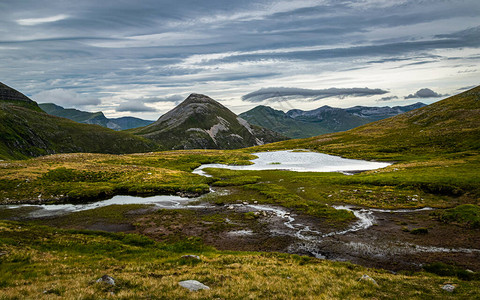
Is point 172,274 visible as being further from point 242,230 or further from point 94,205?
point 94,205

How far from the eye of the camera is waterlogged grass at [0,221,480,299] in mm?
14219

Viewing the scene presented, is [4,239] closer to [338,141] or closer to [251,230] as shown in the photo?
[251,230]

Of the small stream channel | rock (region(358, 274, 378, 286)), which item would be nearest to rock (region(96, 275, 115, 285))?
the small stream channel

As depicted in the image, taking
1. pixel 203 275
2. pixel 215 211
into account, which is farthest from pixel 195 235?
pixel 203 275

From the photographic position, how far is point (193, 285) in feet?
50.0

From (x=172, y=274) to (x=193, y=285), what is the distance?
10.9 ft

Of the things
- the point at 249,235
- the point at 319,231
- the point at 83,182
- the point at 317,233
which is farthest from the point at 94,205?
the point at 319,231

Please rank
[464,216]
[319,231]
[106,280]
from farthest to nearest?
[464,216], [319,231], [106,280]

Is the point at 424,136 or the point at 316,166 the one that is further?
the point at 424,136

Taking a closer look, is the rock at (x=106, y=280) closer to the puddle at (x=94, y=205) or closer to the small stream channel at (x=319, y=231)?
the small stream channel at (x=319, y=231)

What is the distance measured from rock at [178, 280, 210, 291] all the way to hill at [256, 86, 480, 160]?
97.2m

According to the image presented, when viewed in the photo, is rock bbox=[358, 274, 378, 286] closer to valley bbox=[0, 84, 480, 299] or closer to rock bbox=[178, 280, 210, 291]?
valley bbox=[0, 84, 480, 299]

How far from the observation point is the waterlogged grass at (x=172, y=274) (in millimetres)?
14219

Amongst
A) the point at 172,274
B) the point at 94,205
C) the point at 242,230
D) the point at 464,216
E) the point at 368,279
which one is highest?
the point at 172,274
